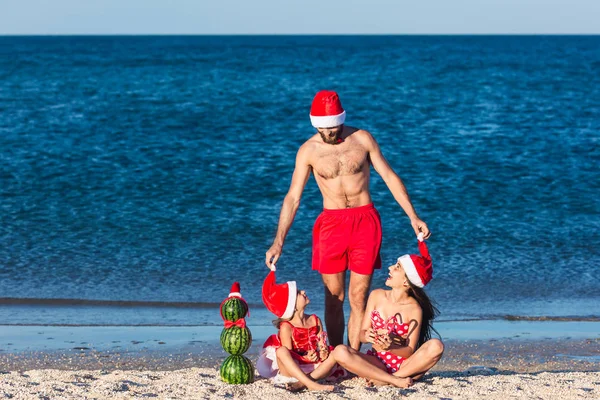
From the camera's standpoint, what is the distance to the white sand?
16.9 feet

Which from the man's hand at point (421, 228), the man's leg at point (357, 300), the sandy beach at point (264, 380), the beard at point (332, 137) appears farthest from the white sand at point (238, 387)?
the beard at point (332, 137)

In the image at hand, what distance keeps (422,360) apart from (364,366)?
1.19 feet

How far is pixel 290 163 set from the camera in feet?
61.1

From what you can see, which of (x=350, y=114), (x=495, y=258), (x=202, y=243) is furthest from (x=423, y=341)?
(x=350, y=114)

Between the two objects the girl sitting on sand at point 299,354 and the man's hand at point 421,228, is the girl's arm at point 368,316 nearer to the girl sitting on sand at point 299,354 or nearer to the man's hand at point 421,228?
the girl sitting on sand at point 299,354

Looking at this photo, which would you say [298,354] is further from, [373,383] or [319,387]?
[373,383]

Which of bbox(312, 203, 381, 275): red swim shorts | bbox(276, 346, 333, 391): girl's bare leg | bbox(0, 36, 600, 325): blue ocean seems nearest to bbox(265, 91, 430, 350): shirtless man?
bbox(312, 203, 381, 275): red swim shorts

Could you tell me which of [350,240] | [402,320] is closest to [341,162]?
[350,240]

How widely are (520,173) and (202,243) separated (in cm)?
838

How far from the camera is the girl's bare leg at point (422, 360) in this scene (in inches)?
207

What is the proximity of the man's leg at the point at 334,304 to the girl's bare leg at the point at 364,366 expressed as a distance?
1.63ft

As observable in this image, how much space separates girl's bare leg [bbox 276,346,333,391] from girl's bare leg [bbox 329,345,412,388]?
0.18 meters

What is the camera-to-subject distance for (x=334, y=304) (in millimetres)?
5781

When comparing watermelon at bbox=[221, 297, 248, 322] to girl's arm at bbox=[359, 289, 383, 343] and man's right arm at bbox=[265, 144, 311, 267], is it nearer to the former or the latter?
man's right arm at bbox=[265, 144, 311, 267]
